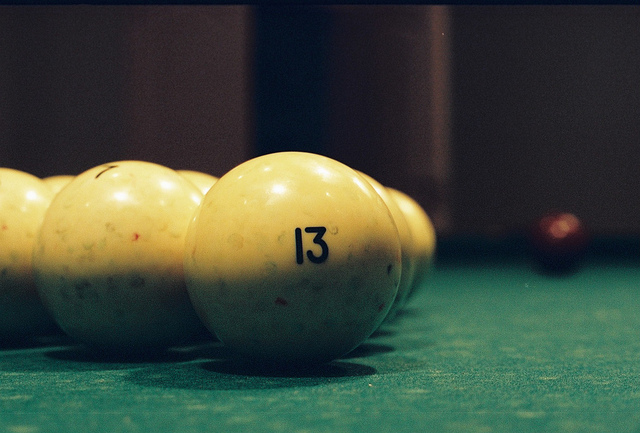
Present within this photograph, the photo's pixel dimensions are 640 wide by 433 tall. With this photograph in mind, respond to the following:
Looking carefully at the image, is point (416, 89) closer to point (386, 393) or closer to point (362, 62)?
point (362, 62)

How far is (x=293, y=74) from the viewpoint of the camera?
25.2ft

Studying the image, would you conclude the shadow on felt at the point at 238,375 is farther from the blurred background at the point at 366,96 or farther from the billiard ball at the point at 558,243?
the blurred background at the point at 366,96

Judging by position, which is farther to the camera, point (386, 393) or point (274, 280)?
point (274, 280)

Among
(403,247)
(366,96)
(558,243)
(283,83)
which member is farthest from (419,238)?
(366,96)

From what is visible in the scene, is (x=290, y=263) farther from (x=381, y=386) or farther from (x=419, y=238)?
(x=419, y=238)

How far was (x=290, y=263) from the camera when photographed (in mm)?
2209

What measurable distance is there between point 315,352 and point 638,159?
736 cm

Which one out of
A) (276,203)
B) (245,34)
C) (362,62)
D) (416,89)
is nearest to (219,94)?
(245,34)

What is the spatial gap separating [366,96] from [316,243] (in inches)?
247

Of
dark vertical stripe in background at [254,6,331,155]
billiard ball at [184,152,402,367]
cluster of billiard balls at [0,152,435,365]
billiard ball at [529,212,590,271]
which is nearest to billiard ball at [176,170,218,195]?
cluster of billiard balls at [0,152,435,365]

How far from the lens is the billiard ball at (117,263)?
2.46 metres

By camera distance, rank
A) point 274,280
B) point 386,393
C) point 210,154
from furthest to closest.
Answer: point 210,154 → point 274,280 → point 386,393

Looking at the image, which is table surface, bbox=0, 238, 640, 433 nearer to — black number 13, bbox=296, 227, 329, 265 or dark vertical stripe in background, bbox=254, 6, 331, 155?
black number 13, bbox=296, 227, 329, 265

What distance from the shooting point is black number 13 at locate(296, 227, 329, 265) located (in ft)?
7.27
